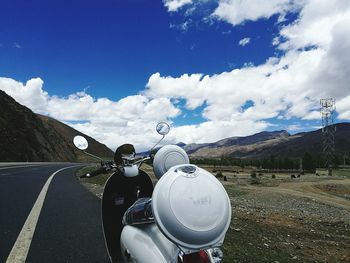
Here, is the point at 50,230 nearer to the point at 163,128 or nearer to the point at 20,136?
the point at 163,128

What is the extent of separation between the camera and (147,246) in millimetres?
3137

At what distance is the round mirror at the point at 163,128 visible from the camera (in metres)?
4.70

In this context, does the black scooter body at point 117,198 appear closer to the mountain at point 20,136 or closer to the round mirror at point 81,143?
the round mirror at point 81,143

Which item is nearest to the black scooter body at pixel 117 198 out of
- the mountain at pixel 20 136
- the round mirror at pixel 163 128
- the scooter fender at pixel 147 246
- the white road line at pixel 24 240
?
the round mirror at pixel 163 128

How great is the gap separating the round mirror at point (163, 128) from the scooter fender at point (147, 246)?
4.63ft

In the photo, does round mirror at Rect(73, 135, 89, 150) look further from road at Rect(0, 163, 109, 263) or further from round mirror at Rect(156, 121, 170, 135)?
road at Rect(0, 163, 109, 263)

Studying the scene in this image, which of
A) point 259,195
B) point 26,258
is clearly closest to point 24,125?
point 259,195

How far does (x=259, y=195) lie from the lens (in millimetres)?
24750

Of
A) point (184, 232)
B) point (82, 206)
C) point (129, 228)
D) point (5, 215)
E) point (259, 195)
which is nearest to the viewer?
point (184, 232)

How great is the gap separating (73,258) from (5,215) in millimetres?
3475

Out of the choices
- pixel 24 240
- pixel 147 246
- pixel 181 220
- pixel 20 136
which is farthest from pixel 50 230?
pixel 20 136

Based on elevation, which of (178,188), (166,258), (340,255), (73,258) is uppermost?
(178,188)

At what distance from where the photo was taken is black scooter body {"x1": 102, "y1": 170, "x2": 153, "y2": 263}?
4414 mm

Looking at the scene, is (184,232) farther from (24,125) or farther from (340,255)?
(24,125)
